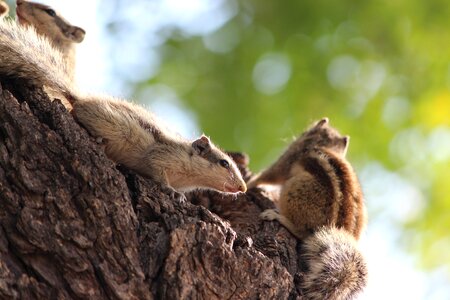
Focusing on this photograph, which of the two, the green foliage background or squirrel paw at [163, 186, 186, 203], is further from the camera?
the green foliage background

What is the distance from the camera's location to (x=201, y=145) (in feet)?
19.6

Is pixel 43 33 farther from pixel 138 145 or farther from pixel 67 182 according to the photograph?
pixel 67 182


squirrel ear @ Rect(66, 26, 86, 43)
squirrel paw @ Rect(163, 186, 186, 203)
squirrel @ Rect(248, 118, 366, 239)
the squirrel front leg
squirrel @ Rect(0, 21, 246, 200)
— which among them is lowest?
squirrel paw @ Rect(163, 186, 186, 203)

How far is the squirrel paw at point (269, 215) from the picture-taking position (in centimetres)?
610

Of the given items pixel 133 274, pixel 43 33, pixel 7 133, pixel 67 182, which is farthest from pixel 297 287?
pixel 43 33

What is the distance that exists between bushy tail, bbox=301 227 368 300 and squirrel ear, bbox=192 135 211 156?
104 centimetres

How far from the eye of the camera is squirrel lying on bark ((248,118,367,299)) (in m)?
5.38

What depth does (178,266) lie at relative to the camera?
4250 millimetres

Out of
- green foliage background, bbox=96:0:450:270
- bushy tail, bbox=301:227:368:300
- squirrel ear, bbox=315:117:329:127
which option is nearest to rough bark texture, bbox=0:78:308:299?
bushy tail, bbox=301:227:368:300

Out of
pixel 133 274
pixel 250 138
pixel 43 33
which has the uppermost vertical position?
pixel 250 138

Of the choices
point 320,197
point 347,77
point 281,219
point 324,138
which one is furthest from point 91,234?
point 347,77

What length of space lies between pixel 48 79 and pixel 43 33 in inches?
92.7

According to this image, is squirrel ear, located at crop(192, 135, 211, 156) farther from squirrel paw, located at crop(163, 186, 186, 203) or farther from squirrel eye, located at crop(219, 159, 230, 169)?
squirrel paw, located at crop(163, 186, 186, 203)

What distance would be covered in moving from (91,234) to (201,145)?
1.95 meters
